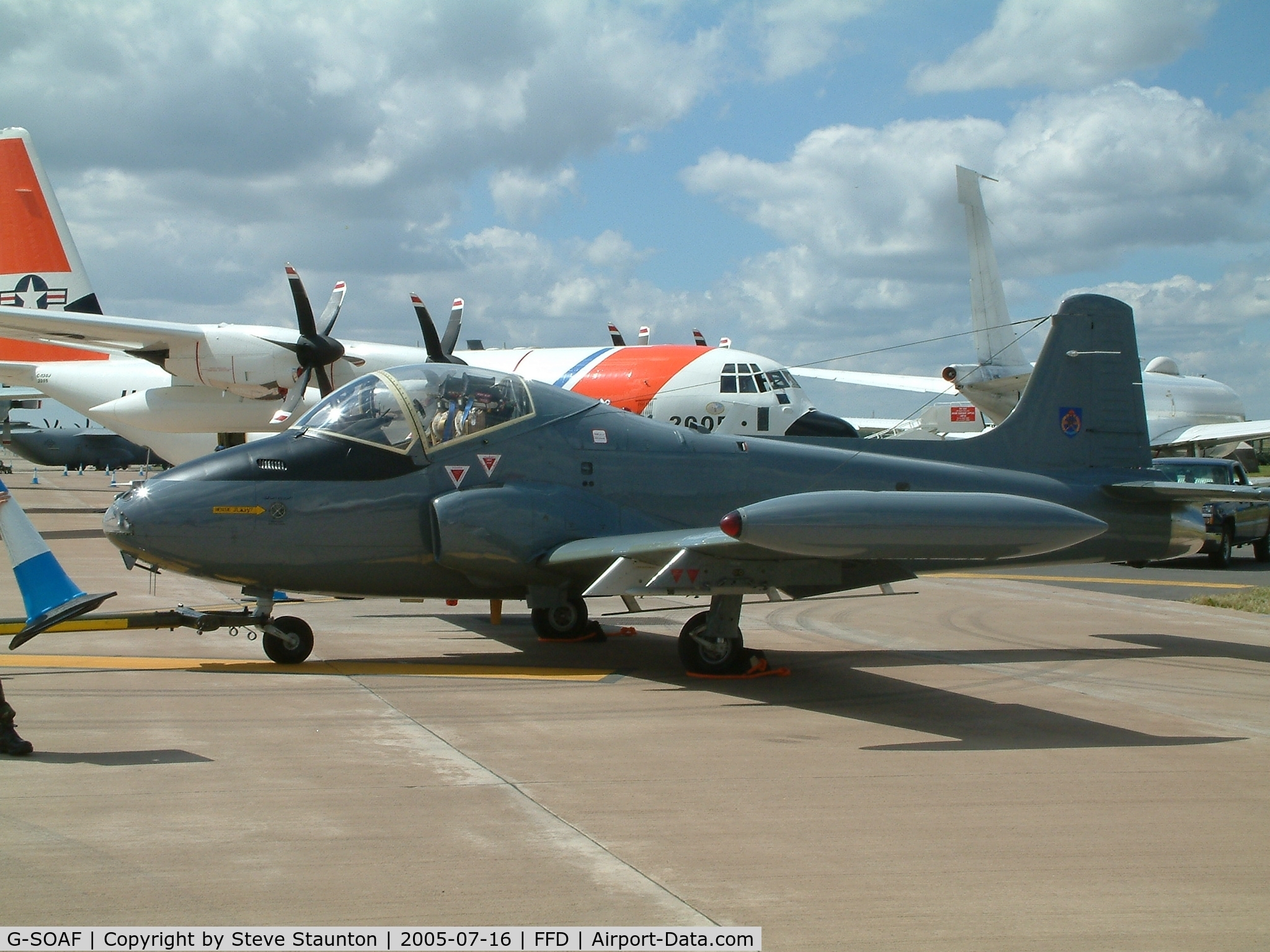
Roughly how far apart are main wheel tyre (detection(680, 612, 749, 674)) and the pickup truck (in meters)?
16.7

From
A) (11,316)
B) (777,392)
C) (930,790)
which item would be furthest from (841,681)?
(11,316)

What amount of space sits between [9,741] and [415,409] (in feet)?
15.0

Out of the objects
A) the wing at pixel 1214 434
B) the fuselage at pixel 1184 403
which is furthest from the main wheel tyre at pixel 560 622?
the fuselage at pixel 1184 403

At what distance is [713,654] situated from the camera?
9.85 metres

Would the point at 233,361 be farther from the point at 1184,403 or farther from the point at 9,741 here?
the point at 1184,403

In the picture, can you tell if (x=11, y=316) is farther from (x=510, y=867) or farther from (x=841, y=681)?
(x=510, y=867)

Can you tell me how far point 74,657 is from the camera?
32.2 feet

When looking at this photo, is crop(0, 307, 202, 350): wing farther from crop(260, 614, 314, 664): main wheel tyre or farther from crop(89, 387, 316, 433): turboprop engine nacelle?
crop(260, 614, 314, 664): main wheel tyre

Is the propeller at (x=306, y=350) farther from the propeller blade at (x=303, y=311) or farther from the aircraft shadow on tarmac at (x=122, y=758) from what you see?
the aircraft shadow on tarmac at (x=122, y=758)

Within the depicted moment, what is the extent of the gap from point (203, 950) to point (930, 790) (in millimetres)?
4069

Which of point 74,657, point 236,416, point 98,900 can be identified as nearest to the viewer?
point 98,900

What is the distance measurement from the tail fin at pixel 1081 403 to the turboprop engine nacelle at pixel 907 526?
12.4ft

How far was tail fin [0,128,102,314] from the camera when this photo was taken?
3116 cm

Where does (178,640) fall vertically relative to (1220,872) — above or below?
above
